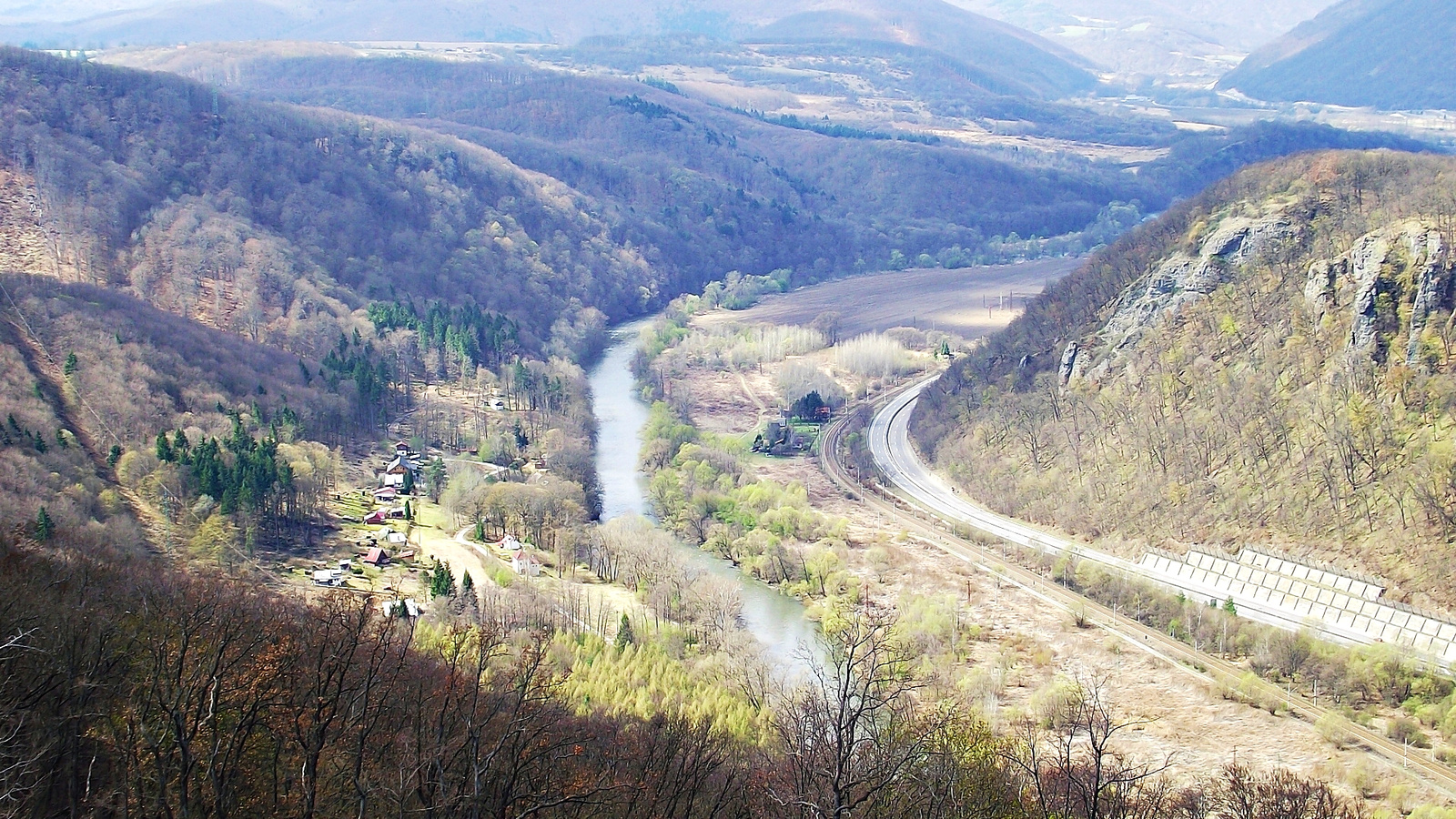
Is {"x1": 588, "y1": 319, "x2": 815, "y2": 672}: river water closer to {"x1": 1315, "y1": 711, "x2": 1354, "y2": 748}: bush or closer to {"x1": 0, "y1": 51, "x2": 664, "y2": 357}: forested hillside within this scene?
{"x1": 0, "y1": 51, "x2": 664, "y2": 357}: forested hillside

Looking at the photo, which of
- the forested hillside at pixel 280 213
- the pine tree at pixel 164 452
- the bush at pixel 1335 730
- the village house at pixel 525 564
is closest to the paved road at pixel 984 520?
the bush at pixel 1335 730

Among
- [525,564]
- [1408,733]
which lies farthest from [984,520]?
[1408,733]

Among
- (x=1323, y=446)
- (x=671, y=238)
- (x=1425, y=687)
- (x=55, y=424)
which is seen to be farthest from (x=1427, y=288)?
(x=671, y=238)

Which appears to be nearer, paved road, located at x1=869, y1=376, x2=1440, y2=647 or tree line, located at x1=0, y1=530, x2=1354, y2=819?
tree line, located at x1=0, y1=530, x2=1354, y2=819

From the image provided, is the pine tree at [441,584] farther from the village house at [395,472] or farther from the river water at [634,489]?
the village house at [395,472]

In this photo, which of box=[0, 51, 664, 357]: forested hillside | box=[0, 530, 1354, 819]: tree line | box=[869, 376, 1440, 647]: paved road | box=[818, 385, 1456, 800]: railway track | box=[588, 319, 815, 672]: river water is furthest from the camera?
box=[0, 51, 664, 357]: forested hillside

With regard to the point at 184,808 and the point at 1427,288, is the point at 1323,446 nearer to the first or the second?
the point at 1427,288

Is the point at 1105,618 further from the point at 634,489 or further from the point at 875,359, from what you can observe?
the point at 875,359

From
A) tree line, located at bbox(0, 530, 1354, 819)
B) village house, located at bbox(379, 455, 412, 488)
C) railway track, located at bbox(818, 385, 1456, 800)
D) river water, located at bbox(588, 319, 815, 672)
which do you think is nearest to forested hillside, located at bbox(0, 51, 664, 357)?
river water, located at bbox(588, 319, 815, 672)

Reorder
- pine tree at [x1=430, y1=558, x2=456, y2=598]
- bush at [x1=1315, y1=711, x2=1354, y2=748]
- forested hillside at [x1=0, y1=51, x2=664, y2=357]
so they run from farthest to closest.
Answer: forested hillside at [x1=0, y1=51, x2=664, y2=357], pine tree at [x1=430, y1=558, x2=456, y2=598], bush at [x1=1315, y1=711, x2=1354, y2=748]
